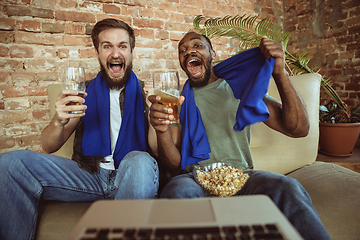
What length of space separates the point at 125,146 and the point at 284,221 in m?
1.14

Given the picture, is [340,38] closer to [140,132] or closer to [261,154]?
[261,154]

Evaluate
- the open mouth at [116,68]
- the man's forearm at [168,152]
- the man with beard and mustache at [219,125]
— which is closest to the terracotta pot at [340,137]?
the man with beard and mustache at [219,125]

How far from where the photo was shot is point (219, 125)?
1.42 metres

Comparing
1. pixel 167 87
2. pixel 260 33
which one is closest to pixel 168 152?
pixel 167 87

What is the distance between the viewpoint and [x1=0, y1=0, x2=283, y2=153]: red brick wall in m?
1.78

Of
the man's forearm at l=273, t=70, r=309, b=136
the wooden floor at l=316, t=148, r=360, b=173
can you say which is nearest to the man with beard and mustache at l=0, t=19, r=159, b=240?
the man's forearm at l=273, t=70, r=309, b=136

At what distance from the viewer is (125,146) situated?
1.42 m

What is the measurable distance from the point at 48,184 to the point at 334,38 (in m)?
3.22

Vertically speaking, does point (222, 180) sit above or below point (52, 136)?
below

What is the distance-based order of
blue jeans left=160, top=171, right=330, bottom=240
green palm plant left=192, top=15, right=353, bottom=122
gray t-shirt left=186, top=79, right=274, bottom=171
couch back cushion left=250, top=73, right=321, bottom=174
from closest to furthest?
blue jeans left=160, top=171, right=330, bottom=240, gray t-shirt left=186, top=79, right=274, bottom=171, couch back cushion left=250, top=73, right=321, bottom=174, green palm plant left=192, top=15, right=353, bottom=122

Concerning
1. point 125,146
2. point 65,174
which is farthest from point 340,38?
point 65,174

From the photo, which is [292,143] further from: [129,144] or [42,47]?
[42,47]

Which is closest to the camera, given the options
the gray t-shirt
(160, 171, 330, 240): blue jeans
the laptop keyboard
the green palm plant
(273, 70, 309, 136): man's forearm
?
the laptop keyboard

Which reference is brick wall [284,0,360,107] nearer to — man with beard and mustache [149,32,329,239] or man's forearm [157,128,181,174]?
man with beard and mustache [149,32,329,239]
